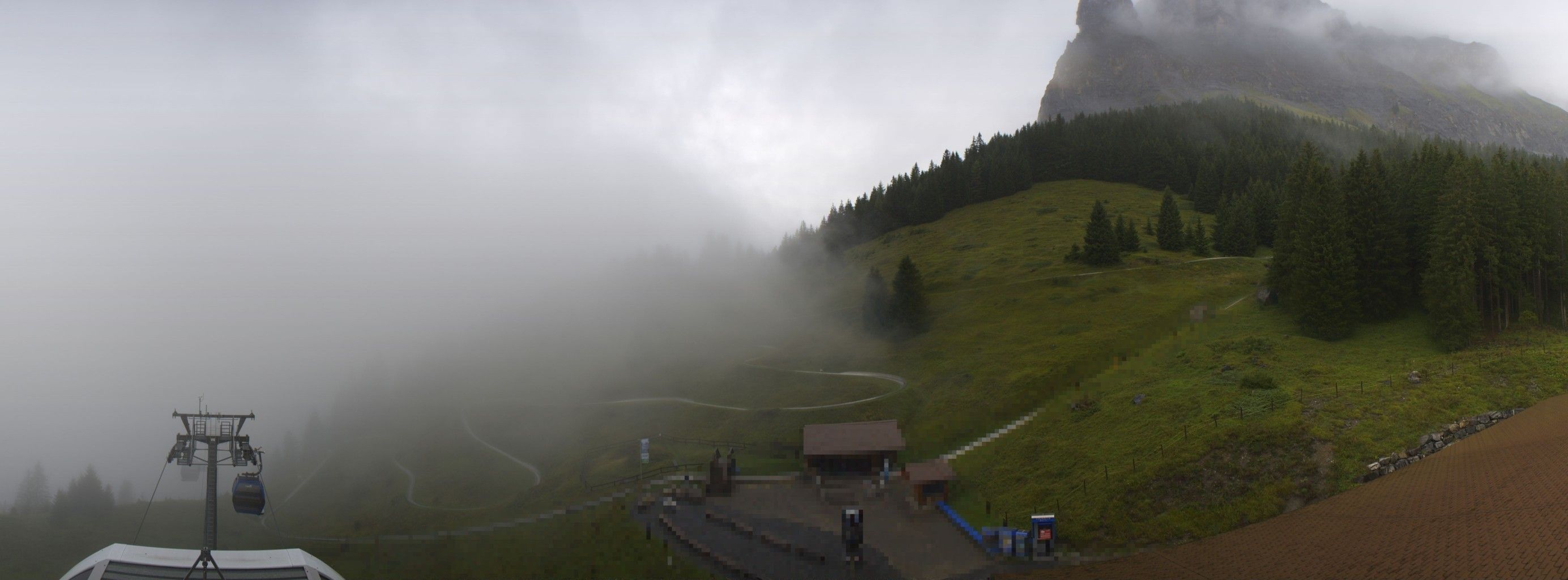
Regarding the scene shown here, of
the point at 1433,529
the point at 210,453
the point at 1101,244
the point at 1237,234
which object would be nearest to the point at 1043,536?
the point at 1433,529

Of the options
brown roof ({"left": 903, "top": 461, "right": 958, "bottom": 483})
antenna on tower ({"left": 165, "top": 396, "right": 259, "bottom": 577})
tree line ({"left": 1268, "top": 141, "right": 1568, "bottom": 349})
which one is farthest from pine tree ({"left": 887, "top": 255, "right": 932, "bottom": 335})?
antenna on tower ({"left": 165, "top": 396, "right": 259, "bottom": 577})

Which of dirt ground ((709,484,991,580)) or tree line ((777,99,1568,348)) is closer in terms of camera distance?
dirt ground ((709,484,991,580))

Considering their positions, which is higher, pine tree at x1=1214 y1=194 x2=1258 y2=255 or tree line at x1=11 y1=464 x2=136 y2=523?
pine tree at x1=1214 y1=194 x2=1258 y2=255

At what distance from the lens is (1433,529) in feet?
95.1

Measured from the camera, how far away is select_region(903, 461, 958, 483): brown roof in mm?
46469

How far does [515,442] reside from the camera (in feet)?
259

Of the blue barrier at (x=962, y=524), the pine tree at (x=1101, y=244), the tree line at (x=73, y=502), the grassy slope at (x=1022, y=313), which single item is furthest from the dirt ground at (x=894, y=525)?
the tree line at (x=73, y=502)

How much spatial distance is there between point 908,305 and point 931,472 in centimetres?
3871

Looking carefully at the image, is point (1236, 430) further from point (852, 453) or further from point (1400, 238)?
point (1400, 238)

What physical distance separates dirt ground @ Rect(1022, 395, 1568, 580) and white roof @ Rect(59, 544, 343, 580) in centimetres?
3255

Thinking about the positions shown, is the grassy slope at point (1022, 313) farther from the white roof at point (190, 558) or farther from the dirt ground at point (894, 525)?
the white roof at point (190, 558)

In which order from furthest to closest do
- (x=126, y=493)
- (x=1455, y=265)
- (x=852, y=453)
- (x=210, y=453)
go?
→ 1. (x=126, y=493)
2. (x=1455, y=265)
3. (x=852, y=453)
4. (x=210, y=453)

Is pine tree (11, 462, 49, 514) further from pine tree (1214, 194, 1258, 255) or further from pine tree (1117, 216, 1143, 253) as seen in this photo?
pine tree (1214, 194, 1258, 255)

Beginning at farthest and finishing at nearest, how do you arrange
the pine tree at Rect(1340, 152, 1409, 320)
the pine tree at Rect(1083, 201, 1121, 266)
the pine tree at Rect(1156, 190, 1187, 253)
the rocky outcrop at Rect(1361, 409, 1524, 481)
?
the pine tree at Rect(1156, 190, 1187, 253) < the pine tree at Rect(1083, 201, 1121, 266) < the pine tree at Rect(1340, 152, 1409, 320) < the rocky outcrop at Rect(1361, 409, 1524, 481)
